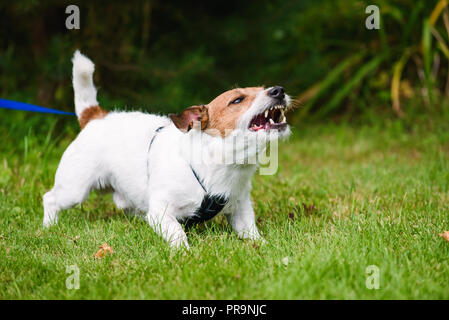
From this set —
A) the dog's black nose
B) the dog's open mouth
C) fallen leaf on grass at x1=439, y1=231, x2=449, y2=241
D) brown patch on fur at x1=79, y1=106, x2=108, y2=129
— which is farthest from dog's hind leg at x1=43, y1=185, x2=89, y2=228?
fallen leaf on grass at x1=439, y1=231, x2=449, y2=241

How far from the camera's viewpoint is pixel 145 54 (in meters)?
6.56

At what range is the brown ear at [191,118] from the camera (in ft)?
9.91

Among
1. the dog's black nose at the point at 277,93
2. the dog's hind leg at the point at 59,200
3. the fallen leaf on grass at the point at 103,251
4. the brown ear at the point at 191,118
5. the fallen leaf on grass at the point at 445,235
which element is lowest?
the fallen leaf on grass at the point at 103,251

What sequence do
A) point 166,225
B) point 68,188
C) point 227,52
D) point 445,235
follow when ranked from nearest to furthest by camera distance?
point 445,235
point 166,225
point 68,188
point 227,52

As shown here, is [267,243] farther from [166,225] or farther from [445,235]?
[445,235]

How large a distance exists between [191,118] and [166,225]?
674 millimetres

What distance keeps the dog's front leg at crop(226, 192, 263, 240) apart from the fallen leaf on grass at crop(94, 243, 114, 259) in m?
0.82

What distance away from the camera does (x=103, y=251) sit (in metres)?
2.84

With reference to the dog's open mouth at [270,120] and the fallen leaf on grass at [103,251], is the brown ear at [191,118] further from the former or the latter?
the fallen leaf on grass at [103,251]

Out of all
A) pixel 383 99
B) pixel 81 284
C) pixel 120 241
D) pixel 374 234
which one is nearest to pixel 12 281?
pixel 81 284

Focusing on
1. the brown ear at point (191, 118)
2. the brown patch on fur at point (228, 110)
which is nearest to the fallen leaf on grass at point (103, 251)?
the brown ear at point (191, 118)

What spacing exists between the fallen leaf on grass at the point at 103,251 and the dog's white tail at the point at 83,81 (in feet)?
4.37

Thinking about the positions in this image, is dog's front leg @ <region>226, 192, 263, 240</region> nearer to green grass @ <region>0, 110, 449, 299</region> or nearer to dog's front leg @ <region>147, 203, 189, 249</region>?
green grass @ <region>0, 110, 449, 299</region>

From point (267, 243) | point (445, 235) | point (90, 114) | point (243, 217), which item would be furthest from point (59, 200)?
point (445, 235)
